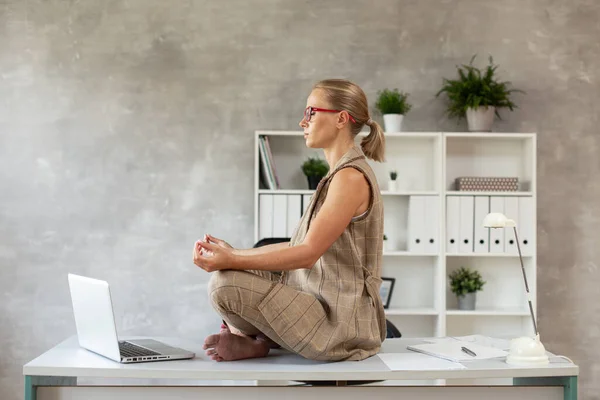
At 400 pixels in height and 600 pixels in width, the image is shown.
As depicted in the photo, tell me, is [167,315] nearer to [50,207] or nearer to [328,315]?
[50,207]

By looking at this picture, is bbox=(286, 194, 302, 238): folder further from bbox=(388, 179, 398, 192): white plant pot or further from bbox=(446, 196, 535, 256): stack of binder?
bbox=(446, 196, 535, 256): stack of binder

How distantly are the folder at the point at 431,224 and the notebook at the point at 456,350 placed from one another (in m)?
1.80

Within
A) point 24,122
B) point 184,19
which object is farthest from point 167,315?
point 184,19

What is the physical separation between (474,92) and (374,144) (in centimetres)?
202

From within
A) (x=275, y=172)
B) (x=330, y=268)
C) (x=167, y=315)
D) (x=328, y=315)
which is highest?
(x=275, y=172)

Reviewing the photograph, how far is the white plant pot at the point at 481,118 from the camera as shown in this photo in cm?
416

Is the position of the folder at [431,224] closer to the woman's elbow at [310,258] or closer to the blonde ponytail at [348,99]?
the blonde ponytail at [348,99]

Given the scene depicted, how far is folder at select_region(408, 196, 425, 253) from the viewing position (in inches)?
162

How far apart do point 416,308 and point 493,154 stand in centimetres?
101

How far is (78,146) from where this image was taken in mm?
4309

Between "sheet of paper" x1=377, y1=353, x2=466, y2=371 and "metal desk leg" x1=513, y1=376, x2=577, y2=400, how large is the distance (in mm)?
188

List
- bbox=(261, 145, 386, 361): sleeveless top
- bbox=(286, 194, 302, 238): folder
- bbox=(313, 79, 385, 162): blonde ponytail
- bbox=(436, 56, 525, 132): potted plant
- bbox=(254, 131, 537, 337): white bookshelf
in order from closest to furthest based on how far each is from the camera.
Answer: bbox=(261, 145, 386, 361): sleeveless top
bbox=(313, 79, 385, 162): blonde ponytail
bbox=(286, 194, 302, 238): folder
bbox=(436, 56, 525, 132): potted plant
bbox=(254, 131, 537, 337): white bookshelf

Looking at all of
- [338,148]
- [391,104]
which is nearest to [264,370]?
[338,148]

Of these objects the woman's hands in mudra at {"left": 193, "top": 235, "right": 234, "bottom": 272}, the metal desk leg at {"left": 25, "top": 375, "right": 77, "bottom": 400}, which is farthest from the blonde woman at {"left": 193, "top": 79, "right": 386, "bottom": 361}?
the metal desk leg at {"left": 25, "top": 375, "right": 77, "bottom": 400}
